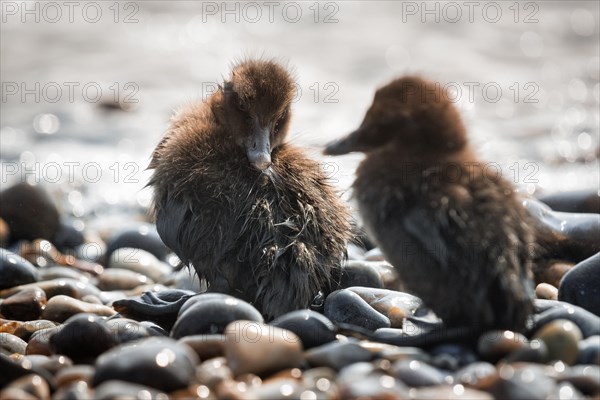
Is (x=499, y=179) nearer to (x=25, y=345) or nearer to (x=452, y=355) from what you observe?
(x=452, y=355)

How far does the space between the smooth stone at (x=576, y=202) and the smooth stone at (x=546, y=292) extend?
5.59ft

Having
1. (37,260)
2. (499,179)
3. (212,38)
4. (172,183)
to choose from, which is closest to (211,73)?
(212,38)

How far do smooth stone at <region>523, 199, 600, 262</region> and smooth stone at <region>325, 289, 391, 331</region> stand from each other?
177 centimetres

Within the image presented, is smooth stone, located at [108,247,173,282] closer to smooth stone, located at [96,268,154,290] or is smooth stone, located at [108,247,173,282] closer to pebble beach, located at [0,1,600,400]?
pebble beach, located at [0,1,600,400]

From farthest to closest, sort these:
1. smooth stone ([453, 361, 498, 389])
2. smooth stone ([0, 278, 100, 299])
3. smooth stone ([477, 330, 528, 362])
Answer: smooth stone ([0, 278, 100, 299])
smooth stone ([477, 330, 528, 362])
smooth stone ([453, 361, 498, 389])

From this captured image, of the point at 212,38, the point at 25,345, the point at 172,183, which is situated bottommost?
the point at 25,345

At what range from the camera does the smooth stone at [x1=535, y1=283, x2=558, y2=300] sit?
222 inches

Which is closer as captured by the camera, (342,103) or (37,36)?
(342,103)

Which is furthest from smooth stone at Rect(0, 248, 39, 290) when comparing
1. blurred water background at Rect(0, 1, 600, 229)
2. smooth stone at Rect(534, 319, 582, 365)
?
blurred water background at Rect(0, 1, 600, 229)

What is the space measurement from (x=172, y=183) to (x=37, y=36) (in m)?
14.0

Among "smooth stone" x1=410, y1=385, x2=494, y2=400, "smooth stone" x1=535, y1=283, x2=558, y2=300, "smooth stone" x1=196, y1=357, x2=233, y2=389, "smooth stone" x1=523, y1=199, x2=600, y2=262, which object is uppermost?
"smooth stone" x1=523, y1=199, x2=600, y2=262

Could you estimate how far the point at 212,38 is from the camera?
1864 cm

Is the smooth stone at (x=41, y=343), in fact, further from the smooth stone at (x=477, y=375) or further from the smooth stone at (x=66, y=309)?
the smooth stone at (x=477, y=375)

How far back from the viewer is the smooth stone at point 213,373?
3.90 meters
